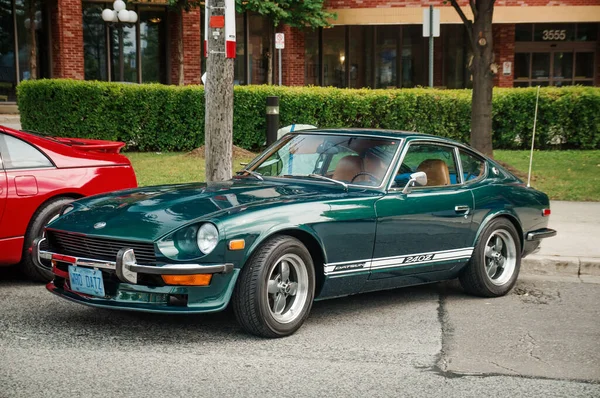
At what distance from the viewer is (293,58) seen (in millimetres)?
32188

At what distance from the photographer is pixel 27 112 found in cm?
1825

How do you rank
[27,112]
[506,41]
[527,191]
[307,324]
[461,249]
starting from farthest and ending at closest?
1. [506,41]
2. [27,112]
3. [527,191]
4. [461,249]
5. [307,324]

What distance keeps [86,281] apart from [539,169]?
11745 millimetres

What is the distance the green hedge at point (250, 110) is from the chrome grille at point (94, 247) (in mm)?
11836

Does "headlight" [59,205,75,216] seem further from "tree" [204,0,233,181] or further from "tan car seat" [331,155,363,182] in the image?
"tree" [204,0,233,181]

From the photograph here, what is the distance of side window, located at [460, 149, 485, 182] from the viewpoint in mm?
7684

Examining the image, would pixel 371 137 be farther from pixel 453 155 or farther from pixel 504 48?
pixel 504 48

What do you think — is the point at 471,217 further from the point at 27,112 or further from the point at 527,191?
the point at 27,112

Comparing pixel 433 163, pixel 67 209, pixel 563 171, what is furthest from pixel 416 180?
pixel 563 171

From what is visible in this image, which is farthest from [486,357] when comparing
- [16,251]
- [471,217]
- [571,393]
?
[16,251]

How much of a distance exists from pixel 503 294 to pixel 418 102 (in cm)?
1164

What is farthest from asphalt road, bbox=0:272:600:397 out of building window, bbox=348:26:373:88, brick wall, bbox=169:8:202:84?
building window, bbox=348:26:373:88

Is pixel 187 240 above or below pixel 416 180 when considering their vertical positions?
below

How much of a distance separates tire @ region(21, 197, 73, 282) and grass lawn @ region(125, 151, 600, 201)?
573 cm
